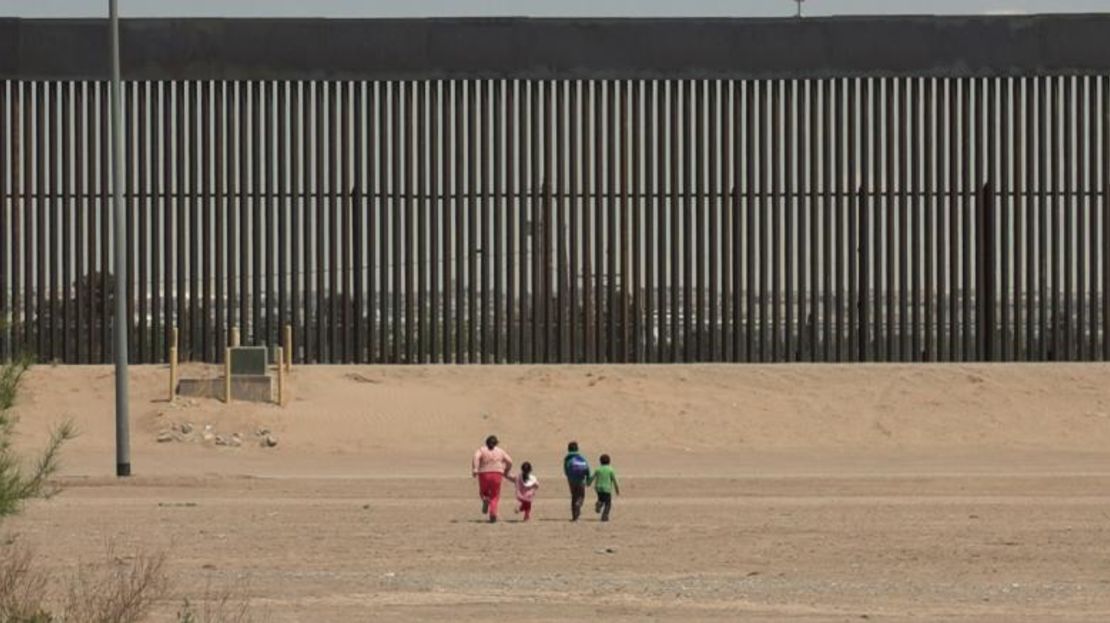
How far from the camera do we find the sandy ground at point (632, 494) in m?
19.3

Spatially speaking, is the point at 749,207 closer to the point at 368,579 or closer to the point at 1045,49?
Answer: the point at 1045,49

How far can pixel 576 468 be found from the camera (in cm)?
2536

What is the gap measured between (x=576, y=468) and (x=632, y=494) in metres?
4.97

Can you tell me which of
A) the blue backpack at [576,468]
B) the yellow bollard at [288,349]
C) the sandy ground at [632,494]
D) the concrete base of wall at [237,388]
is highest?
the yellow bollard at [288,349]

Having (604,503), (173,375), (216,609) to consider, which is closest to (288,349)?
(173,375)

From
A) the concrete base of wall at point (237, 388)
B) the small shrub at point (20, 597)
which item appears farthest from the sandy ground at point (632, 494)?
the small shrub at point (20, 597)

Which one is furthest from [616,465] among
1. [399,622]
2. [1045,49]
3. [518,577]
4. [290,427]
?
[399,622]

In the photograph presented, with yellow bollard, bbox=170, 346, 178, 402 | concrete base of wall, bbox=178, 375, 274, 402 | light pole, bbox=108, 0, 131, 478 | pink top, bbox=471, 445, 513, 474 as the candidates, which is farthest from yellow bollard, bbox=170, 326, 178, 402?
pink top, bbox=471, 445, 513, 474

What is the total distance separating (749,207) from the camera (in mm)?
44469

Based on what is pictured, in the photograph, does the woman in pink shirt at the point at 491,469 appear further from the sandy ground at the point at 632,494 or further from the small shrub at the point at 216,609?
the small shrub at the point at 216,609

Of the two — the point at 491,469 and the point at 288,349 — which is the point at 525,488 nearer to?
the point at 491,469

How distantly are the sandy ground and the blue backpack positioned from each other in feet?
1.57

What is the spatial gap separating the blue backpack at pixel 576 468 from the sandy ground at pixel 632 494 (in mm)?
477

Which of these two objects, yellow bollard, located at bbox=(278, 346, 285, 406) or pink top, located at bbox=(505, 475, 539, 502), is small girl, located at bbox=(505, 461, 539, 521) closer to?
pink top, located at bbox=(505, 475, 539, 502)
